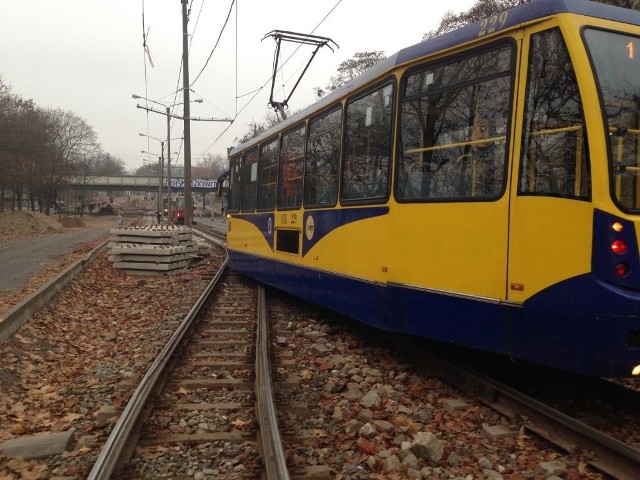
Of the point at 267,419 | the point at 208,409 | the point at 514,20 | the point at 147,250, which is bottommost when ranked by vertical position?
the point at 208,409

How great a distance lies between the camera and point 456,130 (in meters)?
5.21

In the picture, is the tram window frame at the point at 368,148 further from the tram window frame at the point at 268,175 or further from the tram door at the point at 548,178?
the tram window frame at the point at 268,175

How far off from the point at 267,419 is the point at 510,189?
8.52 feet

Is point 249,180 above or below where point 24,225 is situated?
above

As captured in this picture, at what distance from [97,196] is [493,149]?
Result: 477ft

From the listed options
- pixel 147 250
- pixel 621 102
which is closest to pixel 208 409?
pixel 621 102

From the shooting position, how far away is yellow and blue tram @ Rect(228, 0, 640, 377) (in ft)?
13.3

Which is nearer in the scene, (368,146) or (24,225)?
(368,146)

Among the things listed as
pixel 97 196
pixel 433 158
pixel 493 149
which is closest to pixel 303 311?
pixel 433 158

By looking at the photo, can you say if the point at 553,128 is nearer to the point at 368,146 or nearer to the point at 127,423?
the point at 368,146

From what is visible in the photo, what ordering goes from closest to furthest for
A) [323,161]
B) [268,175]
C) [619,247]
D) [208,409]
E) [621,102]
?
[619,247]
[621,102]
[208,409]
[323,161]
[268,175]

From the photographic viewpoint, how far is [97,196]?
13938 cm

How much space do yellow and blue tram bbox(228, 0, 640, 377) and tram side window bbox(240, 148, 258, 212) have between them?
4.86 metres

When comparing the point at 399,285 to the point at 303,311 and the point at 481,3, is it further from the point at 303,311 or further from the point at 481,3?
the point at 481,3
